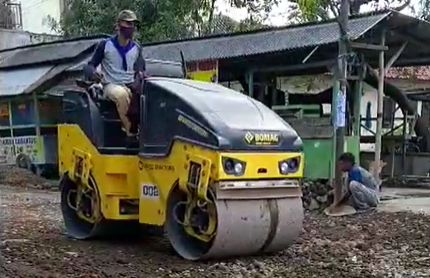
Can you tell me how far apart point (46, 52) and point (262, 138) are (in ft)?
40.4

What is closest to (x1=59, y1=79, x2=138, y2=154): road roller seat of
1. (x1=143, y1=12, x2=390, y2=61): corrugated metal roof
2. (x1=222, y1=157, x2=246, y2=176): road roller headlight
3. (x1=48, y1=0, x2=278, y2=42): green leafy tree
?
(x1=222, y1=157, x2=246, y2=176): road roller headlight

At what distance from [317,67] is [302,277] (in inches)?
294

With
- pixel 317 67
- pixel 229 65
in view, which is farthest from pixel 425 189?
pixel 229 65

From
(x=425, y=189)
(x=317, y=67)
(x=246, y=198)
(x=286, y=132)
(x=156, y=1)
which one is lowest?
(x=425, y=189)

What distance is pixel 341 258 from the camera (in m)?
6.91

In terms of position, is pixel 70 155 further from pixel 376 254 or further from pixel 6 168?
pixel 6 168

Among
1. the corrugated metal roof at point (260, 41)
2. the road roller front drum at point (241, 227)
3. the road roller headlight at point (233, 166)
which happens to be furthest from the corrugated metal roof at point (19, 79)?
the road roller headlight at point (233, 166)

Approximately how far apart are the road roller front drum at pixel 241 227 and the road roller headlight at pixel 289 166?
27 cm

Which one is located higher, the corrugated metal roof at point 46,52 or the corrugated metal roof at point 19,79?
the corrugated metal roof at point 46,52

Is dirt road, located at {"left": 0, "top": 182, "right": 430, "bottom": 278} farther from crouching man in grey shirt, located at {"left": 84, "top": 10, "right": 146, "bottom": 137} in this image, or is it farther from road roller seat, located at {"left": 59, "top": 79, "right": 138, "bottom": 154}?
crouching man in grey shirt, located at {"left": 84, "top": 10, "right": 146, "bottom": 137}

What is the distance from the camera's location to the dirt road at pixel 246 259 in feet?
20.2

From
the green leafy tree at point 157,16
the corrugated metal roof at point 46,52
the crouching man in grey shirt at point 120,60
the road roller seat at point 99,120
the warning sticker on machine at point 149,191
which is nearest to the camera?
the warning sticker on machine at point 149,191

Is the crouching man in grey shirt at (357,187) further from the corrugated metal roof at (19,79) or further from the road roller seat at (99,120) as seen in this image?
the corrugated metal roof at (19,79)

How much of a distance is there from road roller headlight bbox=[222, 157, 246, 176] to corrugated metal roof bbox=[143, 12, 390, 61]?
18.1 ft
